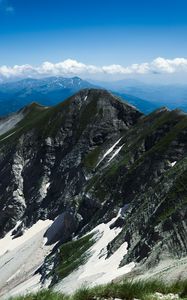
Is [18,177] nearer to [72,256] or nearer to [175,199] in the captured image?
[72,256]

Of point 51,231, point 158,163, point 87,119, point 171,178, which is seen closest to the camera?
point 171,178

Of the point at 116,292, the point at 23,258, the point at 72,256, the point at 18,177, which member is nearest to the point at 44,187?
the point at 18,177

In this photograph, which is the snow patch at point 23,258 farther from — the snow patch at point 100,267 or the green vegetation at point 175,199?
the green vegetation at point 175,199

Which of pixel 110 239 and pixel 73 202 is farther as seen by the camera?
pixel 73 202

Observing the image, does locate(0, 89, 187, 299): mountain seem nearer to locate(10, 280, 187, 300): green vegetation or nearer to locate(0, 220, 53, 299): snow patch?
locate(0, 220, 53, 299): snow patch

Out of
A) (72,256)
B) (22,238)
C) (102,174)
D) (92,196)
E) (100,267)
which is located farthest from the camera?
(22,238)

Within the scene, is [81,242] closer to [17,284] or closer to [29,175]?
[17,284]

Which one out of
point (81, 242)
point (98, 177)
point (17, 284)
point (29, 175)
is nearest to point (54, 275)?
point (81, 242)
